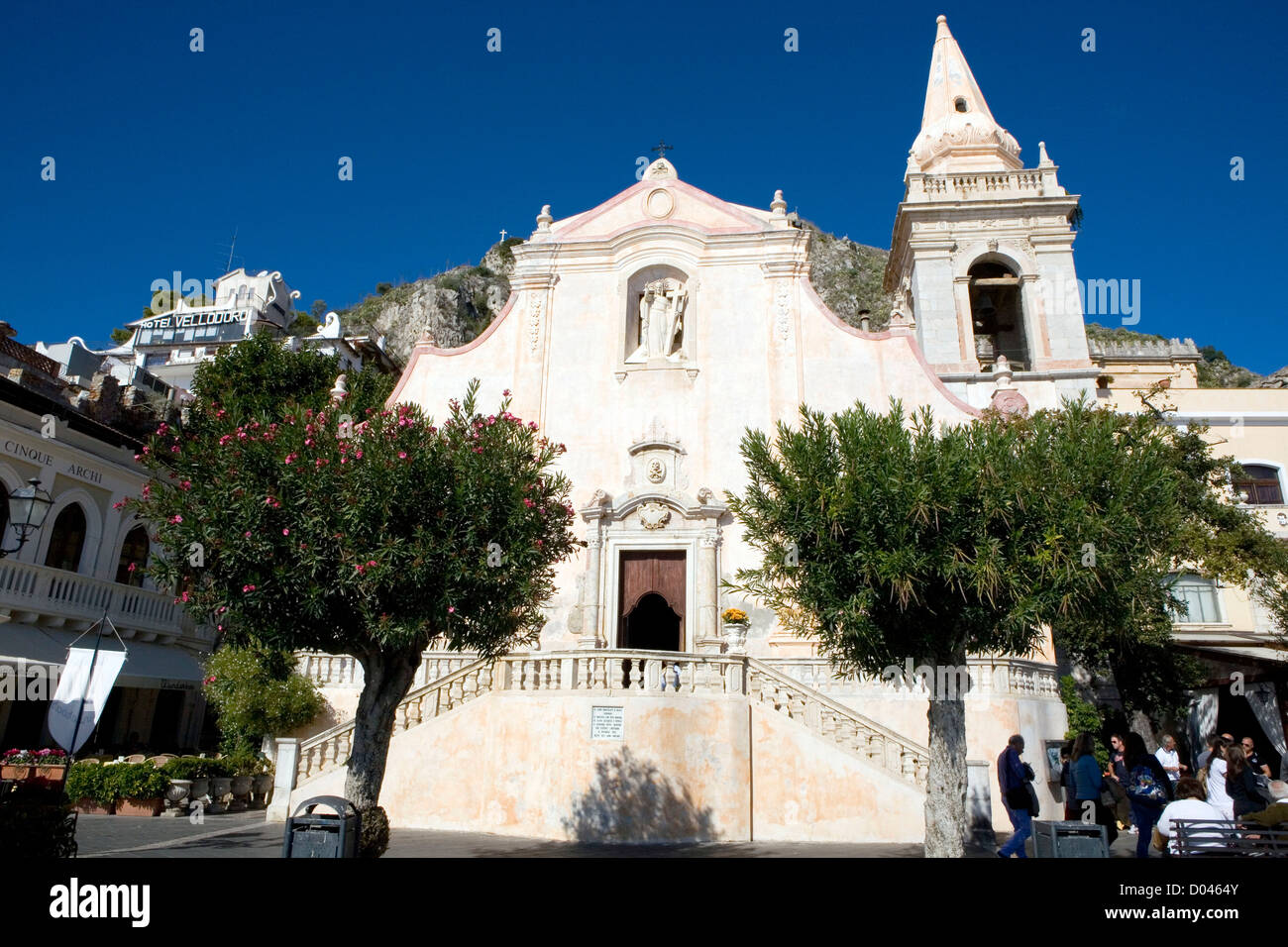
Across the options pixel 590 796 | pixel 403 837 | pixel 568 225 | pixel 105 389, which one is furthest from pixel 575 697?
pixel 105 389

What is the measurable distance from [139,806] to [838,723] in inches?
489

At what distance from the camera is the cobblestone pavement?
11.0 meters

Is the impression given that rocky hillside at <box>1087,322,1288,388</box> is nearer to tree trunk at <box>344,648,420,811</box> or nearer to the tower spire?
the tower spire

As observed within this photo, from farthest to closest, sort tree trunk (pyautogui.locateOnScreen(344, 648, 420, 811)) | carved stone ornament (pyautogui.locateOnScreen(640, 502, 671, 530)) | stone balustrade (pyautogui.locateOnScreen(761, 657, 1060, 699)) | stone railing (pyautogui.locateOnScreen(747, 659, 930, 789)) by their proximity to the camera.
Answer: carved stone ornament (pyautogui.locateOnScreen(640, 502, 671, 530)), stone balustrade (pyautogui.locateOnScreen(761, 657, 1060, 699)), stone railing (pyautogui.locateOnScreen(747, 659, 930, 789)), tree trunk (pyautogui.locateOnScreen(344, 648, 420, 811))

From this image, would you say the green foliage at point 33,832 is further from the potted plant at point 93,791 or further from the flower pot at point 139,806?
the potted plant at point 93,791

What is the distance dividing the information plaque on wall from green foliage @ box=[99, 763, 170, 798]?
26.7 ft

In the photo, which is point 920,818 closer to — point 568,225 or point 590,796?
point 590,796

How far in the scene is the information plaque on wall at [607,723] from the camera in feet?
44.1

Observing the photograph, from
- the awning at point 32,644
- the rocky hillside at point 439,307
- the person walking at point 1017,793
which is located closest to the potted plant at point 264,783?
the awning at point 32,644

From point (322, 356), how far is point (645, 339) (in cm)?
1374

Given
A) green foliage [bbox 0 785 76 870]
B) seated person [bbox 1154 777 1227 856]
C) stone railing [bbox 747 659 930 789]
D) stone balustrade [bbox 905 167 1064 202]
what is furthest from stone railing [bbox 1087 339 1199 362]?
green foliage [bbox 0 785 76 870]

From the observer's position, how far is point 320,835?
7.18 m

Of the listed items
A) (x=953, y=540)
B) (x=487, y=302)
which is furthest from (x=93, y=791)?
(x=487, y=302)

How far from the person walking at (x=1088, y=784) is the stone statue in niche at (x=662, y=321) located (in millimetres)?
13250
